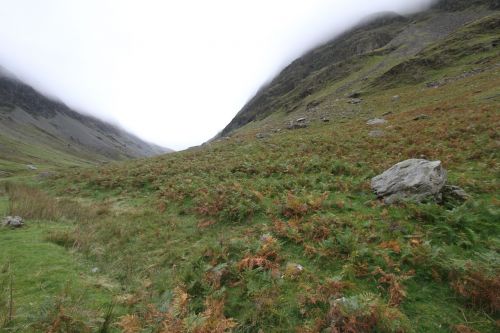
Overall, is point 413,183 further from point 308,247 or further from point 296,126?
point 296,126

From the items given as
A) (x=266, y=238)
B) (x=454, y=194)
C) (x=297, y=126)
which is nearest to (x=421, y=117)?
(x=297, y=126)

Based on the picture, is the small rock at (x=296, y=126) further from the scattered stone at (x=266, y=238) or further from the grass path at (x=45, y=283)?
the grass path at (x=45, y=283)

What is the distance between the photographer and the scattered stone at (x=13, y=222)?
40.5ft

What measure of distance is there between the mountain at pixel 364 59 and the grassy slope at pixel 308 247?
2682cm

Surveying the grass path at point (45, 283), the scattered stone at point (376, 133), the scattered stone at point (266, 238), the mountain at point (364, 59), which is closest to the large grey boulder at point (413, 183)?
the scattered stone at point (266, 238)

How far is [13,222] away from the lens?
489 inches

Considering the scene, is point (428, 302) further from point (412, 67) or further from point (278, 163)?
point (412, 67)

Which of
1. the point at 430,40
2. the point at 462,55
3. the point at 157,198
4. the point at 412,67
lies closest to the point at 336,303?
the point at 157,198

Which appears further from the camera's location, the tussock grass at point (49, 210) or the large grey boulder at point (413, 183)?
the tussock grass at point (49, 210)

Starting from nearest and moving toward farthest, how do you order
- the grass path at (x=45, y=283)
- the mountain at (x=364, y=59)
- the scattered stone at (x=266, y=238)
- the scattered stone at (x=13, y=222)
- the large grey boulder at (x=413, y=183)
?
the grass path at (x=45, y=283) → the scattered stone at (x=266, y=238) → the large grey boulder at (x=413, y=183) → the scattered stone at (x=13, y=222) → the mountain at (x=364, y=59)

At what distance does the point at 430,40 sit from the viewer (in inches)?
3501

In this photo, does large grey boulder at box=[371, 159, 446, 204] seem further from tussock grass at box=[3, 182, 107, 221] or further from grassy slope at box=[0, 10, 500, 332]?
tussock grass at box=[3, 182, 107, 221]

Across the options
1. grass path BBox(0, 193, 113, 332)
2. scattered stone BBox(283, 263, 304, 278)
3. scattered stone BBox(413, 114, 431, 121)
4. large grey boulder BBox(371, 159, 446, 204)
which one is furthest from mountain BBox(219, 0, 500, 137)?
grass path BBox(0, 193, 113, 332)

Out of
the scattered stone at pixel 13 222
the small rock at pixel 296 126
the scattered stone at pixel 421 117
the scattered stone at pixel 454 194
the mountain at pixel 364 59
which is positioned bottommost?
the scattered stone at pixel 454 194
